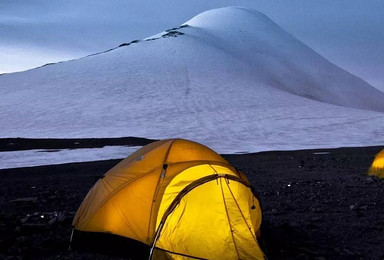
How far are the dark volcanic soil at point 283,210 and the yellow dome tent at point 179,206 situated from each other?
0.58 m

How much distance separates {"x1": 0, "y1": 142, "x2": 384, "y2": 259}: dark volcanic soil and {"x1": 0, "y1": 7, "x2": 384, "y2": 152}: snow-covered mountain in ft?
43.7

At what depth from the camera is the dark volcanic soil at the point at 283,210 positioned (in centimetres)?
710

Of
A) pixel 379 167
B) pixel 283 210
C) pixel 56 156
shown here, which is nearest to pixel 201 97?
pixel 56 156

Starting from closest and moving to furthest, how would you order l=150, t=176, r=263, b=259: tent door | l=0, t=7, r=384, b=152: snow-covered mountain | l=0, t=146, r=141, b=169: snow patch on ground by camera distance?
1. l=150, t=176, r=263, b=259: tent door
2. l=0, t=146, r=141, b=169: snow patch on ground
3. l=0, t=7, r=384, b=152: snow-covered mountain

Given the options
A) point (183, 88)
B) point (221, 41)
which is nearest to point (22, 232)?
point (183, 88)

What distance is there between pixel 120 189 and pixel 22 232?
231cm

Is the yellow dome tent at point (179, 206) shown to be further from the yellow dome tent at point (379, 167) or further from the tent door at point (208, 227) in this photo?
the yellow dome tent at point (379, 167)

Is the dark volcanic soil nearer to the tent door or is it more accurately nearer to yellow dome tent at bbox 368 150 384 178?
yellow dome tent at bbox 368 150 384 178

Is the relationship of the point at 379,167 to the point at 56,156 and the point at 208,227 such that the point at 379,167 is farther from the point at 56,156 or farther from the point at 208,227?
the point at 56,156

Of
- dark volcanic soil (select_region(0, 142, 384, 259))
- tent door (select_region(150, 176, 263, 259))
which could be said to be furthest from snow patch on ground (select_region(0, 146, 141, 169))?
tent door (select_region(150, 176, 263, 259))

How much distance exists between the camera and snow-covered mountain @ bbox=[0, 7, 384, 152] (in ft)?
120

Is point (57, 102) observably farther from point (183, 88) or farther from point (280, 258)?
point (280, 258)

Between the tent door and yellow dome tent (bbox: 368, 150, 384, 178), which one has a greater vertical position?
the tent door

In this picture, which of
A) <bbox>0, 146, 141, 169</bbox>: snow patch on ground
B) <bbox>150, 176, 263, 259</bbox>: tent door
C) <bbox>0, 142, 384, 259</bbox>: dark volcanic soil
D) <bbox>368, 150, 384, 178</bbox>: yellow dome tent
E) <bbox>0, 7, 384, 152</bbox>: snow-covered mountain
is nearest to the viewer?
<bbox>150, 176, 263, 259</bbox>: tent door
